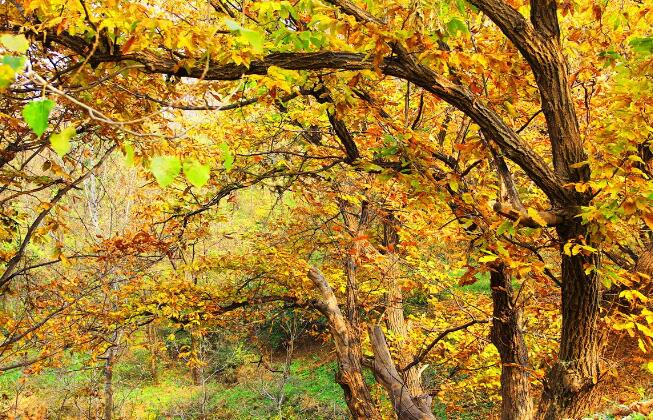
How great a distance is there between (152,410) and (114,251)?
34.3 feet

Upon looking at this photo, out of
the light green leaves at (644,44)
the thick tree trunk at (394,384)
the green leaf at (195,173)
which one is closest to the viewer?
the green leaf at (195,173)

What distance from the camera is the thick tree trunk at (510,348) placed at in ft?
14.9

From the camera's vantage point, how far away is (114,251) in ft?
20.0

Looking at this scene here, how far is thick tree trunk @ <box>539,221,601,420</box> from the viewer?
3.41 m

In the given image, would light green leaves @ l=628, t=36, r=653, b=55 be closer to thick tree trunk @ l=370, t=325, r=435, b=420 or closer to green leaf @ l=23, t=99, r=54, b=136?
green leaf @ l=23, t=99, r=54, b=136

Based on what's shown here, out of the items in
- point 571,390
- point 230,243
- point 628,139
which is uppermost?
point 230,243

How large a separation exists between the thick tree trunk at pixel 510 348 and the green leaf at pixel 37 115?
4.04 meters

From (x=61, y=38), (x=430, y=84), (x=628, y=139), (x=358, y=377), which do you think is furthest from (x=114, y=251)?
(x=628, y=139)

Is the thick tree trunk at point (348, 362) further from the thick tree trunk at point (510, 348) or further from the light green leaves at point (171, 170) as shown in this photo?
the light green leaves at point (171, 170)

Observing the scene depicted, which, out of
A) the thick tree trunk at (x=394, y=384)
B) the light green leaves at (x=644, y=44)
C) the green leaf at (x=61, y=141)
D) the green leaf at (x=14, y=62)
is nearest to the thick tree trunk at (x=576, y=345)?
the light green leaves at (x=644, y=44)

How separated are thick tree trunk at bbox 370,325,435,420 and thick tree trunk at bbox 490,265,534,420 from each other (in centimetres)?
133

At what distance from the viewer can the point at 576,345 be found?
351 centimetres

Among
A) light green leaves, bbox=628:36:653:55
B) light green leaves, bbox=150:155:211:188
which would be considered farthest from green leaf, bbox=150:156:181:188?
light green leaves, bbox=628:36:653:55

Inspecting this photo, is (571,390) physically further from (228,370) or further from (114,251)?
(228,370)
